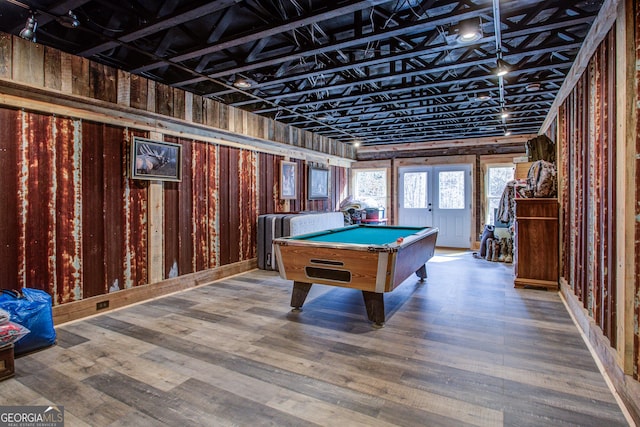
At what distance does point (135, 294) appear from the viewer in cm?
405

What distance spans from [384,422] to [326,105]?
4.81 m

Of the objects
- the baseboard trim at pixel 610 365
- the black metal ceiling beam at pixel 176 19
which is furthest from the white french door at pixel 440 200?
the black metal ceiling beam at pixel 176 19

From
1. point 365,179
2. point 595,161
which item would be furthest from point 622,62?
point 365,179

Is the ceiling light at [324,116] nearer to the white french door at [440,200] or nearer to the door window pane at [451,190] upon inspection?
the white french door at [440,200]

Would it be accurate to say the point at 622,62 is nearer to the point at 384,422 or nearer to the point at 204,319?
the point at 384,422

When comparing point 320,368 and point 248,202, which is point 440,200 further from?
point 320,368

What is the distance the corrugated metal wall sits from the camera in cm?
309

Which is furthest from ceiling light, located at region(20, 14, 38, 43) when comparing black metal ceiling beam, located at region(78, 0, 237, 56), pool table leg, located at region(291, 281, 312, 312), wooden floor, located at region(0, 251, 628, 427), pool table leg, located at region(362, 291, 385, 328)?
pool table leg, located at region(362, 291, 385, 328)

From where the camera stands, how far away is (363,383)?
226 cm

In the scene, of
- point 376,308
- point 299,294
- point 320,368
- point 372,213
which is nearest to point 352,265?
point 376,308

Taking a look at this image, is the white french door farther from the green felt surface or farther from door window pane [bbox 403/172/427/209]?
the green felt surface

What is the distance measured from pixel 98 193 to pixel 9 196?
75 cm

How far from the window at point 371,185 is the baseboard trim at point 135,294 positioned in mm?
5058

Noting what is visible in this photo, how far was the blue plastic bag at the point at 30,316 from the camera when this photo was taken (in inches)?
106
